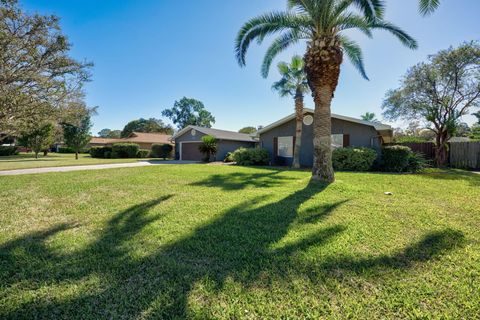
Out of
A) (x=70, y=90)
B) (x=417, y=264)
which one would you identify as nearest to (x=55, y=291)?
(x=417, y=264)

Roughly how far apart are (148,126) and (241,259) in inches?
2673

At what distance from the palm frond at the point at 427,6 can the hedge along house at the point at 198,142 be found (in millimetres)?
16870

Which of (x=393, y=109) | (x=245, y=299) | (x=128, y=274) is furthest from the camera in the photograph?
(x=393, y=109)

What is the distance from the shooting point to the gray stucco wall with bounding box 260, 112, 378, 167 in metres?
14.7

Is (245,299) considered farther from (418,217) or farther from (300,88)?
(300,88)

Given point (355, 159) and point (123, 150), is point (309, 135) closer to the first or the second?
point (355, 159)

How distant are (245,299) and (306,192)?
5.19m

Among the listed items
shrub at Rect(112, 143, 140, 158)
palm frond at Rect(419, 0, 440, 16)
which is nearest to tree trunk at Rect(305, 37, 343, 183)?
palm frond at Rect(419, 0, 440, 16)

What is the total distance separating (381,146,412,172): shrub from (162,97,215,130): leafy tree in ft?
159

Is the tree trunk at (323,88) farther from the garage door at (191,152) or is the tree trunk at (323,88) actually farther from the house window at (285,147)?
the garage door at (191,152)

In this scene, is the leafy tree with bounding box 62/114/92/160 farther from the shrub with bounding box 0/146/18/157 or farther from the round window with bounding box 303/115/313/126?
the round window with bounding box 303/115/313/126

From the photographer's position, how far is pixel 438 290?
7.87 ft

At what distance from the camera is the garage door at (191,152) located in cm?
2414

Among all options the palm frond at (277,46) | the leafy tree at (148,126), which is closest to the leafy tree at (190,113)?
the leafy tree at (148,126)
